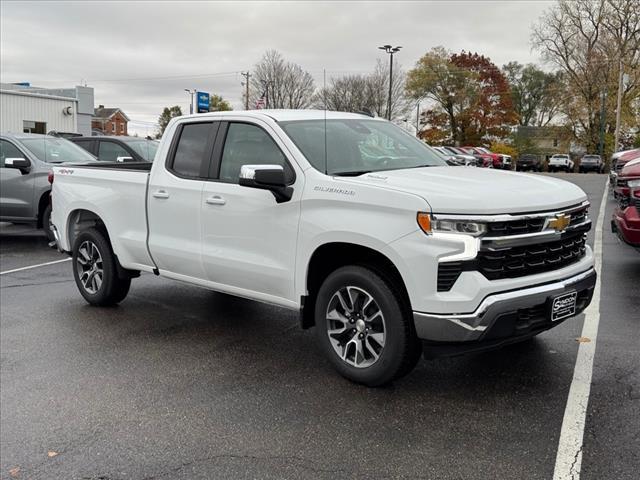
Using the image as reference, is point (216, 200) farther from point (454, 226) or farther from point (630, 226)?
point (630, 226)

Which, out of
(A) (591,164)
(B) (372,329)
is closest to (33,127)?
(B) (372,329)

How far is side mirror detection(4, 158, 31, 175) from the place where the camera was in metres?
10.5

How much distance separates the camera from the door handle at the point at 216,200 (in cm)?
512

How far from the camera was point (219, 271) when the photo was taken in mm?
5238

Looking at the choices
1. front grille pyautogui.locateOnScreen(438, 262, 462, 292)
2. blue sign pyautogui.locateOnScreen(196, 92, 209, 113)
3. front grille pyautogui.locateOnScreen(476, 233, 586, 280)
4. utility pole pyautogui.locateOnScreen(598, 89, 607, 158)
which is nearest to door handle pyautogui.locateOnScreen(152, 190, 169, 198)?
front grille pyautogui.locateOnScreen(438, 262, 462, 292)

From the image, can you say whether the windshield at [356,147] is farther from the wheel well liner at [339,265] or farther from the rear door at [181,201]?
the rear door at [181,201]

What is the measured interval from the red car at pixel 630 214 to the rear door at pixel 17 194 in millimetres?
8984

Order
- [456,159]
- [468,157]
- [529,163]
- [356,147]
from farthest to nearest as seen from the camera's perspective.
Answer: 1. [529,163]
2. [468,157]
3. [456,159]
4. [356,147]

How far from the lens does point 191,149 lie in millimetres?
5652

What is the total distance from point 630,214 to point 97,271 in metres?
5.94

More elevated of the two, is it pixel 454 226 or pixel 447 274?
pixel 454 226

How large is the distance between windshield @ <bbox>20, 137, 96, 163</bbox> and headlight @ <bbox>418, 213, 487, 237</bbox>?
9.06m

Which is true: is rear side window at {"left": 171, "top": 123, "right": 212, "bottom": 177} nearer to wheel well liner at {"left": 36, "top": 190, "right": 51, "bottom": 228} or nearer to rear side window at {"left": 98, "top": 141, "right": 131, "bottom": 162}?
wheel well liner at {"left": 36, "top": 190, "right": 51, "bottom": 228}

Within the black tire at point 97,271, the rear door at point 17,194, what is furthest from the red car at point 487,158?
the black tire at point 97,271
